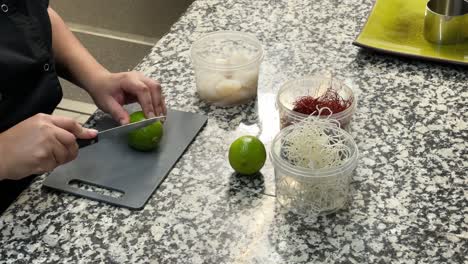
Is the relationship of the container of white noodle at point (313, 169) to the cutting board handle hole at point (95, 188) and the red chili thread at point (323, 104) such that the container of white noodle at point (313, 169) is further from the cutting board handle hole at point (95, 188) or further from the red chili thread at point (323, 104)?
the cutting board handle hole at point (95, 188)

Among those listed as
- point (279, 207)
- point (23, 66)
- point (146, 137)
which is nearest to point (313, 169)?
point (279, 207)

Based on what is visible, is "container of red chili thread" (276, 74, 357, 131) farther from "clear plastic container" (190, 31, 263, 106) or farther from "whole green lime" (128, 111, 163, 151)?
"whole green lime" (128, 111, 163, 151)

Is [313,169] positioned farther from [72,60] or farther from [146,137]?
[72,60]

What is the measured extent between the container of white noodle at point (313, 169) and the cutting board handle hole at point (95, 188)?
231 millimetres

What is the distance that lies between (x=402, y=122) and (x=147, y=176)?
419mm

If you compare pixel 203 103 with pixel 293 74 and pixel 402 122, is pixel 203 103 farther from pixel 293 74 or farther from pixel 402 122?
pixel 402 122

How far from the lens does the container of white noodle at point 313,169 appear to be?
0.78 m

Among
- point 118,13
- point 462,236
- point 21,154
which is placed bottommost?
point 118,13

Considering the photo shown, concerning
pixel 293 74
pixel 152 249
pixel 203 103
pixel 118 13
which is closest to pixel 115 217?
pixel 152 249

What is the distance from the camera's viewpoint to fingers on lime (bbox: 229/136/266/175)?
847mm

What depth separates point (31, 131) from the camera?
81 centimetres

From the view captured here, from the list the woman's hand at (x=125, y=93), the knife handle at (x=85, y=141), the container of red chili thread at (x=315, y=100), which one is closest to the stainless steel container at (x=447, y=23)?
the container of red chili thread at (x=315, y=100)

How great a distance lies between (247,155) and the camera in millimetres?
845

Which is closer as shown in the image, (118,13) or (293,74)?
(293,74)
